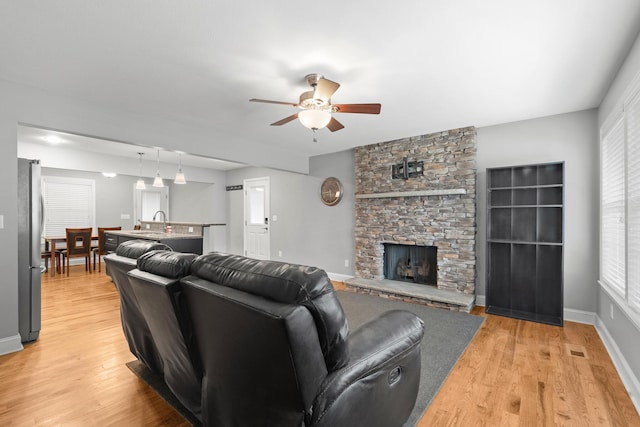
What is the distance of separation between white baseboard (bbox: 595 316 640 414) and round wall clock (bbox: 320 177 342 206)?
3841 millimetres

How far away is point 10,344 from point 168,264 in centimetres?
241

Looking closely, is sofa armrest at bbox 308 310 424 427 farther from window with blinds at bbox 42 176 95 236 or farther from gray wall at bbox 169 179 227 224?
window with blinds at bbox 42 176 95 236

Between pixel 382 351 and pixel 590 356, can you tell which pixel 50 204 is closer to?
pixel 382 351

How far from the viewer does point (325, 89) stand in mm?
2391

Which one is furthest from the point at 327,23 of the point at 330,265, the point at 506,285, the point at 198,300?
the point at 330,265

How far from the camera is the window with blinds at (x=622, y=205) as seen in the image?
A: 2.15m

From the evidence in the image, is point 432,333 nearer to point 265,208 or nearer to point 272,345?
point 272,345

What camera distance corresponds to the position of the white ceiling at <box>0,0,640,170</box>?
5.96ft

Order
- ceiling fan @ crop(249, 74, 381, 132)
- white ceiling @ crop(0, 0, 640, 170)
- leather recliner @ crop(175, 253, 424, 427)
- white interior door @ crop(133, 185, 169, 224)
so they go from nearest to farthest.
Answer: leather recliner @ crop(175, 253, 424, 427)
white ceiling @ crop(0, 0, 640, 170)
ceiling fan @ crop(249, 74, 381, 132)
white interior door @ crop(133, 185, 169, 224)

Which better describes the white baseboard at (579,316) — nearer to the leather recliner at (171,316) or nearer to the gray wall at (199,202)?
the leather recliner at (171,316)

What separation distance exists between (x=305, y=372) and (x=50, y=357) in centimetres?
283

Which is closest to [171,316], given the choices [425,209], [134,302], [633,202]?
[134,302]

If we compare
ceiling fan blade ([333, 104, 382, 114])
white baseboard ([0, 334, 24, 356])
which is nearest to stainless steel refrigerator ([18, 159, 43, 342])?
white baseboard ([0, 334, 24, 356])

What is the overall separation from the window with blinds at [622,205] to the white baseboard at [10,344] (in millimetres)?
4958
